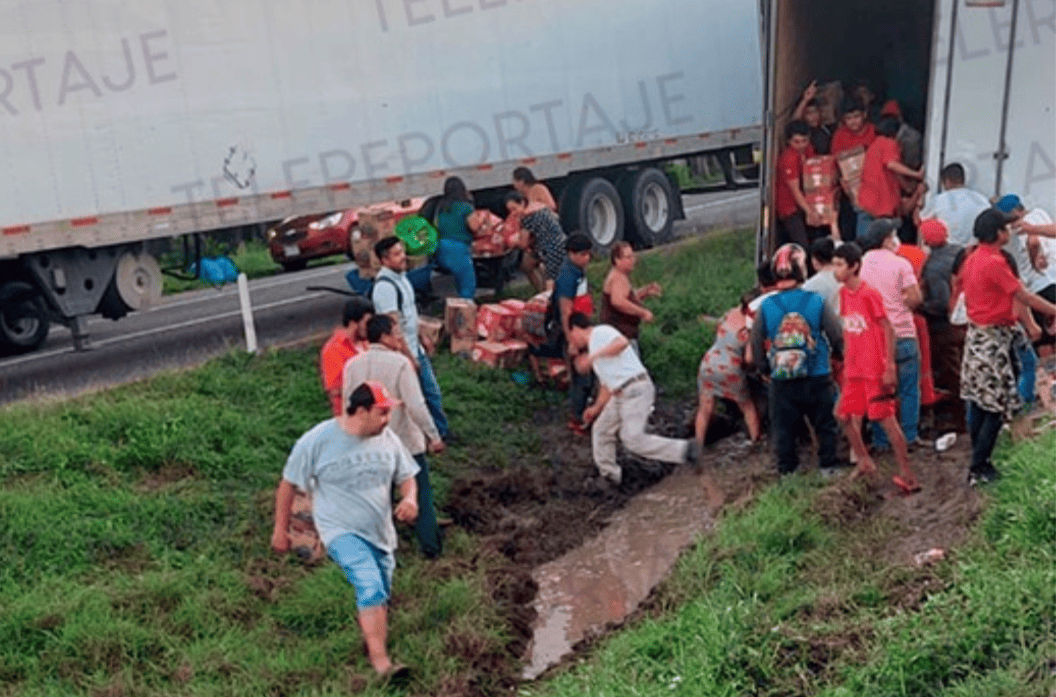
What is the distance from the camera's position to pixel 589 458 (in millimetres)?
11383

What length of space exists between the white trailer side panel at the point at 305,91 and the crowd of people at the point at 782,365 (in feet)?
13.1

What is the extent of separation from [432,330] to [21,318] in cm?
407

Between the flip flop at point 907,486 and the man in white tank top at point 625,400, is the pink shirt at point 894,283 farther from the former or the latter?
the man in white tank top at point 625,400

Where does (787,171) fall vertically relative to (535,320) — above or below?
above

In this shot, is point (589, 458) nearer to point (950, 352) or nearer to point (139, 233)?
point (950, 352)

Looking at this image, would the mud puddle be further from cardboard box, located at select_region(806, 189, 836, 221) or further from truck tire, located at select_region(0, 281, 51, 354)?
truck tire, located at select_region(0, 281, 51, 354)

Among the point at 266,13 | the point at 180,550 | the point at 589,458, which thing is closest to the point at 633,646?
the point at 180,550

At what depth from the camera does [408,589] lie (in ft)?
28.4

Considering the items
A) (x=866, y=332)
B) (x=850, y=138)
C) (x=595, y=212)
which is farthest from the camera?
(x=595, y=212)

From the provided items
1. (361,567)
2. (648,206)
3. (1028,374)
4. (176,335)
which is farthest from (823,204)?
(361,567)

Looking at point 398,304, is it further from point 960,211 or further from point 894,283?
point 960,211

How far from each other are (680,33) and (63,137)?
380 inches

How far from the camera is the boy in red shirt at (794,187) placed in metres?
13.4

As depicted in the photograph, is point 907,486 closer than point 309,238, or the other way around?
point 907,486
